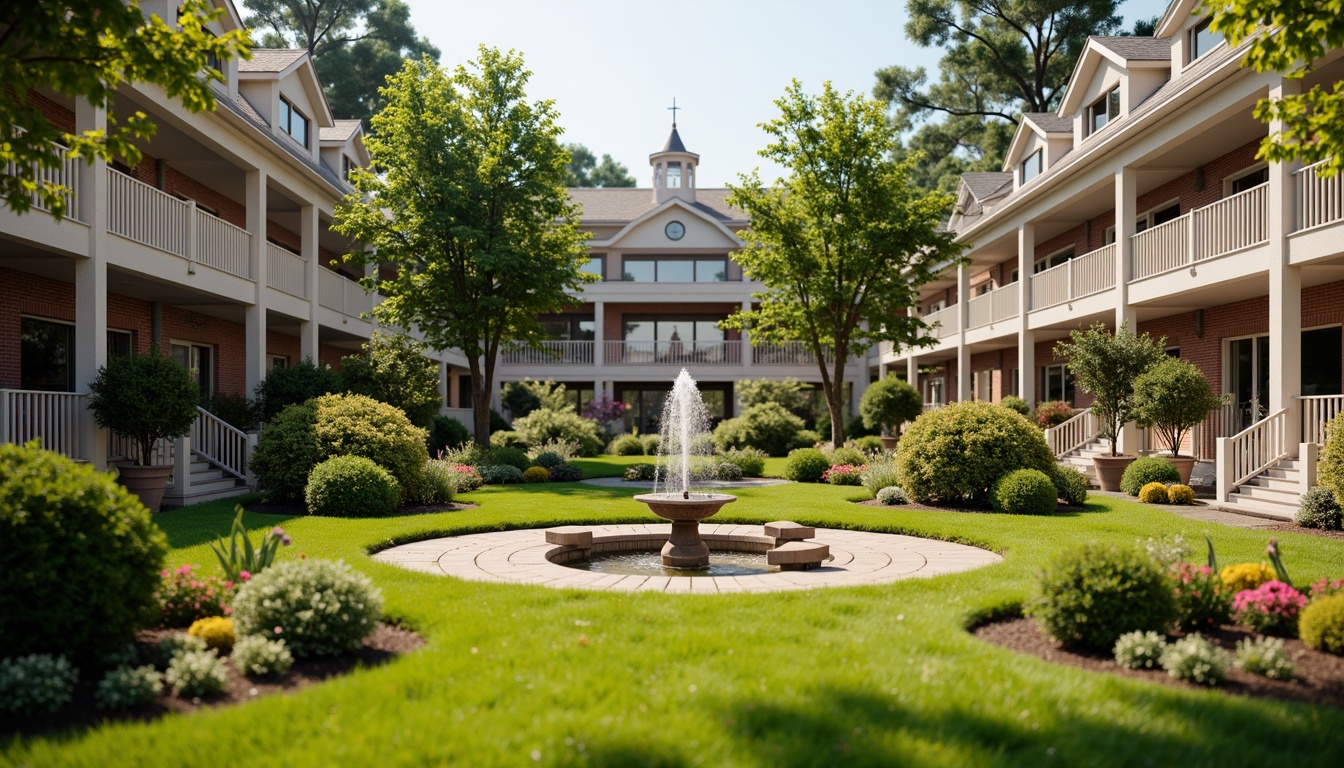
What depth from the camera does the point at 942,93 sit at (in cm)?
→ 3919

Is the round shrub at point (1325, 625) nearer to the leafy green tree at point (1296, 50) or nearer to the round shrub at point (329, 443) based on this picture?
the leafy green tree at point (1296, 50)

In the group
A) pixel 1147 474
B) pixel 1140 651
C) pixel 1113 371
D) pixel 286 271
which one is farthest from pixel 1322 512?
pixel 286 271

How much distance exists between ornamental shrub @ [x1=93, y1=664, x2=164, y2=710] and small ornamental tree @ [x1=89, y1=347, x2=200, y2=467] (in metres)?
8.92

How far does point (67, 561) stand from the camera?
457cm

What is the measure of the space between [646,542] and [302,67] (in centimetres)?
1667

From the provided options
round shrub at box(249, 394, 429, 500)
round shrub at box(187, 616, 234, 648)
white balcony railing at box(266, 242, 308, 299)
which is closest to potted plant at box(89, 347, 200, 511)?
round shrub at box(249, 394, 429, 500)

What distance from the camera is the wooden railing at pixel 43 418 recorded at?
10.9 m

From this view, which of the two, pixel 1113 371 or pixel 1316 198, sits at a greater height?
pixel 1316 198

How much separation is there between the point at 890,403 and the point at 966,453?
38.2 feet

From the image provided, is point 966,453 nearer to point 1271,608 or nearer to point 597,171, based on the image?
point 1271,608

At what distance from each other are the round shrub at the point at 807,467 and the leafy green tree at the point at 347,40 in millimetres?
32448

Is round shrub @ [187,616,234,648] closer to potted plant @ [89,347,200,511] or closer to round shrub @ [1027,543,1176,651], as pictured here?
round shrub @ [1027,543,1176,651]

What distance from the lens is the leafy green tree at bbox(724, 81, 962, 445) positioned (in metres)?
19.9

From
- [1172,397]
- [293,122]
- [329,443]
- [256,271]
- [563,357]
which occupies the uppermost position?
[293,122]
